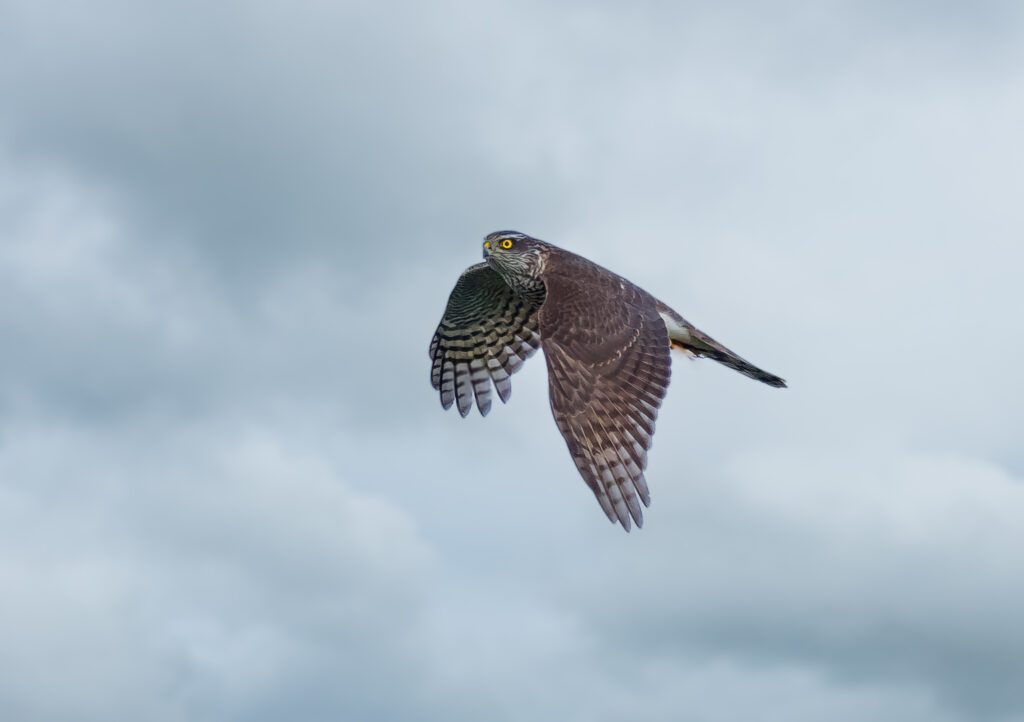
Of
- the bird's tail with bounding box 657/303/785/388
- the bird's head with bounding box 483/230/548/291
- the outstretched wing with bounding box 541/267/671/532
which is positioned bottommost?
the outstretched wing with bounding box 541/267/671/532

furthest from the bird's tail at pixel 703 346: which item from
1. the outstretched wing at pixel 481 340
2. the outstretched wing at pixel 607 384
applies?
the outstretched wing at pixel 481 340

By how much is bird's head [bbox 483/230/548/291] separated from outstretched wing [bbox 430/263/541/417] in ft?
3.83

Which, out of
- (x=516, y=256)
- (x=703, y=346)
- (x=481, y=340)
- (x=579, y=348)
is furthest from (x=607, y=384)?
(x=481, y=340)

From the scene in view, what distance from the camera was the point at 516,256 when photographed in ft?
43.7

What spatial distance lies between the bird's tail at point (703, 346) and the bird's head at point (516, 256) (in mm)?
1387

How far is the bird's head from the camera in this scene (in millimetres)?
13243

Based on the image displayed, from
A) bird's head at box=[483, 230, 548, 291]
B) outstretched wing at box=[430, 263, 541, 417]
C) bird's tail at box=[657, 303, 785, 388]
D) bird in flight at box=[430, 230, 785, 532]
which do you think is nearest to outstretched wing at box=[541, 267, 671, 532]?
bird in flight at box=[430, 230, 785, 532]

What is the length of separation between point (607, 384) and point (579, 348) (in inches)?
18.5

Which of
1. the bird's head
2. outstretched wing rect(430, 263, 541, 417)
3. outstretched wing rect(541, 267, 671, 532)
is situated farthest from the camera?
outstretched wing rect(430, 263, 541, 417)

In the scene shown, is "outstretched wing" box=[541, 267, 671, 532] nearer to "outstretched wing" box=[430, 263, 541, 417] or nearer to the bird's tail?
the bird's tail

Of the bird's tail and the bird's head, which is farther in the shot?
the bird's tail

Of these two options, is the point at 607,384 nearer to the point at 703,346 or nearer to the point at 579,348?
the point at 579,348

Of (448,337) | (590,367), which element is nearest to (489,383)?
(448,337)

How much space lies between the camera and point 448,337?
50.4 feet
